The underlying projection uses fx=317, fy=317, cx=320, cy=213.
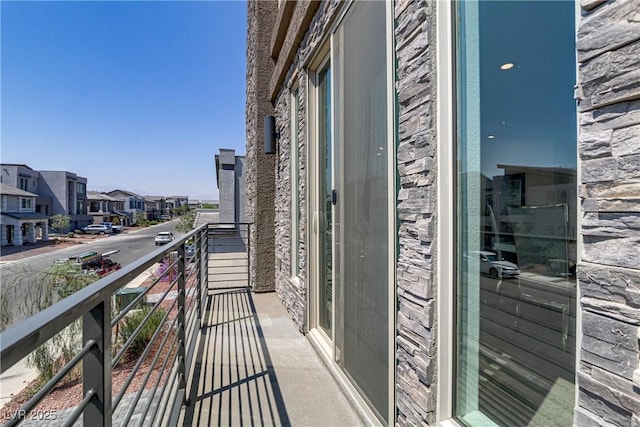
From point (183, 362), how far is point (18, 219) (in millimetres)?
27965

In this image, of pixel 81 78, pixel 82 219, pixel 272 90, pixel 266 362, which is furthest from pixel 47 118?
pixel 266 362

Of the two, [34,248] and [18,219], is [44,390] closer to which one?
[18,219]

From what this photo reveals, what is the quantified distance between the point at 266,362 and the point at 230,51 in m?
7.42

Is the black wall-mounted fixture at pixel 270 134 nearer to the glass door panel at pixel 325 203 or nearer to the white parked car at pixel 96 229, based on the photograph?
the glass door panel at pixel 325 203

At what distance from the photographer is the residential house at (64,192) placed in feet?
99.5

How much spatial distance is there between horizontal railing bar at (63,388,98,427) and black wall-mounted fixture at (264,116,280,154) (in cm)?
361

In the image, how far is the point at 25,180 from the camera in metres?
27.0

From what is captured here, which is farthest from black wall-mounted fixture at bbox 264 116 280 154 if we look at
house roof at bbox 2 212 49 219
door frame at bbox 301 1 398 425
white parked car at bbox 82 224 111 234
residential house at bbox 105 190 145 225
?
residential house at bbox 105 190 145 225

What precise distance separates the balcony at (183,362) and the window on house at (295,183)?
67cm

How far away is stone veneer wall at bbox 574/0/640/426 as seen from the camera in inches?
23.9

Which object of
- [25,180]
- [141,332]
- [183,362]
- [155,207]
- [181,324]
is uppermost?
[25,180]

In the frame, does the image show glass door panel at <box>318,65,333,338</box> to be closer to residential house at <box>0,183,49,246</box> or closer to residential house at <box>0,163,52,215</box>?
residential house at <box>0,183,49,246</box>

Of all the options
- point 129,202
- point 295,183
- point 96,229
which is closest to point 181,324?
point 295,183

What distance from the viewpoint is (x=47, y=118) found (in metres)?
20.9
